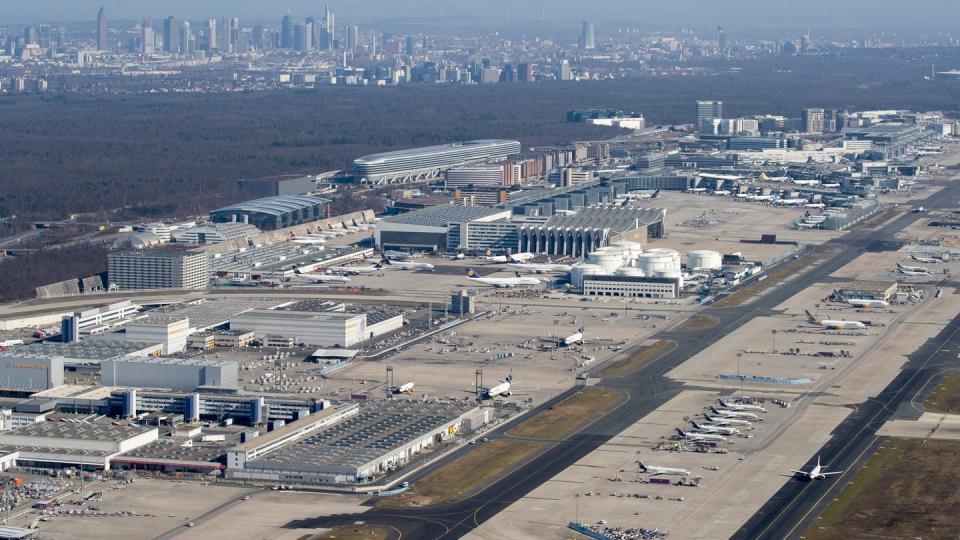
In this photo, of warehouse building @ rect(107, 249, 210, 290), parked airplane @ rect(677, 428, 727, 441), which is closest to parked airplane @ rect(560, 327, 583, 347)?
parked airplane @ rect(677, 428, 727, 441)

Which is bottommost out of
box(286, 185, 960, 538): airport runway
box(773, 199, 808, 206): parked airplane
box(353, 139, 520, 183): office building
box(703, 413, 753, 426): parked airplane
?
box(286, 185, 960, 538): airport runway

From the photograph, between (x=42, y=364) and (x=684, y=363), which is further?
(x=684, y=363)

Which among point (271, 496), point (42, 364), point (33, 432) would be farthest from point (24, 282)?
point (271, 496)

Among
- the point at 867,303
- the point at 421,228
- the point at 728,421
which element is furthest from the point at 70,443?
the point at 421,228

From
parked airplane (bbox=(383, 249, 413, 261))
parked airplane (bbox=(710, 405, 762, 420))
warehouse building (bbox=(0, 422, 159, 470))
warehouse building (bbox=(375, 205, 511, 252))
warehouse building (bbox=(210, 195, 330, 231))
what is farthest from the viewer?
warehouse building (bbox=(210, 195, 330, 231))

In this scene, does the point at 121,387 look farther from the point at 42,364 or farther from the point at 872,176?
the point at 872,176

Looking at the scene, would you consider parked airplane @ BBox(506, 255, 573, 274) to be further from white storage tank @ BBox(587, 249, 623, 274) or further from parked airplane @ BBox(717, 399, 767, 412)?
parked airplane @ BBox(717, 399, 767, 412)

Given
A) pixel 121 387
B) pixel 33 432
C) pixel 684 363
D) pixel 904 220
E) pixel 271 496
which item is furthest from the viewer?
pixel 904 220
